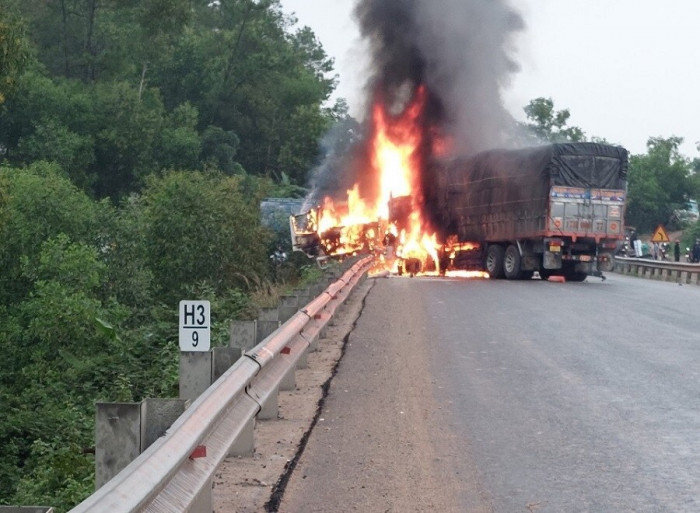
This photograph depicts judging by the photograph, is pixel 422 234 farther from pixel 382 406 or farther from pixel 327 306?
pixel 382 406

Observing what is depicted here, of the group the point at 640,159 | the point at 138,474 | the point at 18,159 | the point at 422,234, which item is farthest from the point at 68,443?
the point at 640,159

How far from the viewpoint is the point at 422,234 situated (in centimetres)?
4256

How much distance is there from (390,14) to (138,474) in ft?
148

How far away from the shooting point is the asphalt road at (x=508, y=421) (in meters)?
7.32

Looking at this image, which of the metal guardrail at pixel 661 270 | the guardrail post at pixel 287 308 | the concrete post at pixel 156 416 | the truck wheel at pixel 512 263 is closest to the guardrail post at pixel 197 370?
the concrete post at pixel 156 416

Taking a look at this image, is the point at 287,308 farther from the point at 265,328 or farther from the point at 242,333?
the point at 242,333

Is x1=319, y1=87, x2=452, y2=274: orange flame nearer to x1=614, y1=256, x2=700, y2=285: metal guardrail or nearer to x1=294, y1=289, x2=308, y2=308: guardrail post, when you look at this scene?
x1=614, y1=256, x2=700, y2=285: metal guardrail

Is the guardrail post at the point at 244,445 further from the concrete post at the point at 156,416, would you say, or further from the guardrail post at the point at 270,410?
the concrete post at the point at 156,416

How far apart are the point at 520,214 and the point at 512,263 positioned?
147 cm

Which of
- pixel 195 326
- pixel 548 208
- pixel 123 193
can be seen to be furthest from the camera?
pixel 123 193

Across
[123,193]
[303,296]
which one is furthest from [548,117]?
[303,296]

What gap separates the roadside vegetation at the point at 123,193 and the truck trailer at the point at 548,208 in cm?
619

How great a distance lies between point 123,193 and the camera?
2393 inches

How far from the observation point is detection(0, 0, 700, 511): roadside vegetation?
69.6 feet
